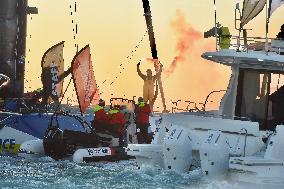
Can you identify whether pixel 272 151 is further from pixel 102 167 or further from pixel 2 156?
pixel 2 156

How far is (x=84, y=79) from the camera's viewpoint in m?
29.3

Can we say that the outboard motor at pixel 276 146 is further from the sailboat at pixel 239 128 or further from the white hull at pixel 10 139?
the white hull at pixel 10 139

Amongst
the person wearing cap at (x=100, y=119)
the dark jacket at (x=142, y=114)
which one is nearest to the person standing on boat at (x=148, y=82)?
the dark jacket at (x=142, y=114)

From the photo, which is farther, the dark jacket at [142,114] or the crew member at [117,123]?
the dark jacket at [142,114]

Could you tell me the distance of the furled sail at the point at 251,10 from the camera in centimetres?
1925

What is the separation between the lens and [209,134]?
16.1 meters

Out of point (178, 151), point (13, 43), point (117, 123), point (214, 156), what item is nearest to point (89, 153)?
point (117, 123)

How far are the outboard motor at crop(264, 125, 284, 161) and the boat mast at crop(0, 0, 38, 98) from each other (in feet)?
76.1

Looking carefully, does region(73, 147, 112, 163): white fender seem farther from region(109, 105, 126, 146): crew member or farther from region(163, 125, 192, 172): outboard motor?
region(163, 125, 192, 172): outboard motor

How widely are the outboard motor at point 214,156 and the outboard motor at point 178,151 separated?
2.54ft

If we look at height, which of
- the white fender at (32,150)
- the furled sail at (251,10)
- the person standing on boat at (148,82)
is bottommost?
the white fender at (32,150)

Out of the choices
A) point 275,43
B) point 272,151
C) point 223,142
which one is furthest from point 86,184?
point 275,43

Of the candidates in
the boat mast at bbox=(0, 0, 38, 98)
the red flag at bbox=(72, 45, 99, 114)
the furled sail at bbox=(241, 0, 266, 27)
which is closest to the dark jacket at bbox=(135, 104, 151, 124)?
the red flag at bbox=(72, 45, 99, 114)

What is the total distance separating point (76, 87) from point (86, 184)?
10.9 meters
